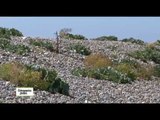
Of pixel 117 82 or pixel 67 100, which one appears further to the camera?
pixel 117 82

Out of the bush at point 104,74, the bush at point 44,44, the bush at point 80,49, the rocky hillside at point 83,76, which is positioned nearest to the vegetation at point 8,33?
the rocky hillside at point 83,76

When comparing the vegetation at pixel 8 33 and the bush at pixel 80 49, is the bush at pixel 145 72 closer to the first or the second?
the bush at pixel 80 49

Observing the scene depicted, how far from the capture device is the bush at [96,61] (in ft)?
36.3

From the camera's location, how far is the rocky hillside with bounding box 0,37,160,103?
27.7 feet

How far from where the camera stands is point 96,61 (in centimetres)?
1124

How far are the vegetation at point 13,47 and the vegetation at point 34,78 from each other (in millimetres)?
1737

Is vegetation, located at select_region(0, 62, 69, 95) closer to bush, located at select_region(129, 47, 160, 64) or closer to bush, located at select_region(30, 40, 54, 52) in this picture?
bush, located at select_region(30, 40, 54, 52)

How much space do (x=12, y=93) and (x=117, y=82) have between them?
2.56 m

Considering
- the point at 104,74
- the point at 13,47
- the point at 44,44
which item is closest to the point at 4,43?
the point at 13,47

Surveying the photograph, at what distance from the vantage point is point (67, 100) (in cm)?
827
